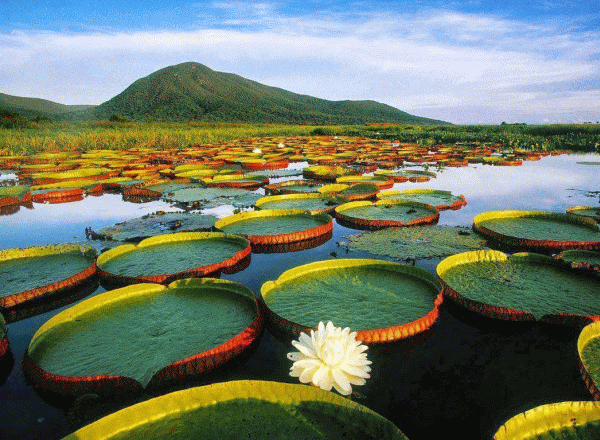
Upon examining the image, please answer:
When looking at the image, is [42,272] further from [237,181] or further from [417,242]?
[237,181]

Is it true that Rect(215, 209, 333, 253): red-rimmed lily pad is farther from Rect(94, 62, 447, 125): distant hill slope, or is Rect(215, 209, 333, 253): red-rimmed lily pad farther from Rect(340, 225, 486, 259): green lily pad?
Rect(94, 62, 447, 125): distant hill slope

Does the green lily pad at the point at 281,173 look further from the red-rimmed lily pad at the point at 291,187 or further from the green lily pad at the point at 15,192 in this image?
the green lily pad at the point at 15,192

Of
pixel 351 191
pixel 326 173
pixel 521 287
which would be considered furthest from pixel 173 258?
pixel 326 173

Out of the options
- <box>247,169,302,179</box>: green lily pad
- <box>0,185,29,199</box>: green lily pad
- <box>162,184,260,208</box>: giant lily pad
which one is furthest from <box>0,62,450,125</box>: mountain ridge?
<box>162,184,260,208</box>: giant lily pad

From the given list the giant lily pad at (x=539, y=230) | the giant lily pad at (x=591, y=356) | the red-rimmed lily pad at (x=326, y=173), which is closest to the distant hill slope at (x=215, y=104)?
the red-rimmed lily pad at (x=326, y=173)

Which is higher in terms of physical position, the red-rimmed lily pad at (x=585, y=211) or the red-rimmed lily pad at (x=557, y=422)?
the red-rimmed lily pad at (x=585, y=211)
